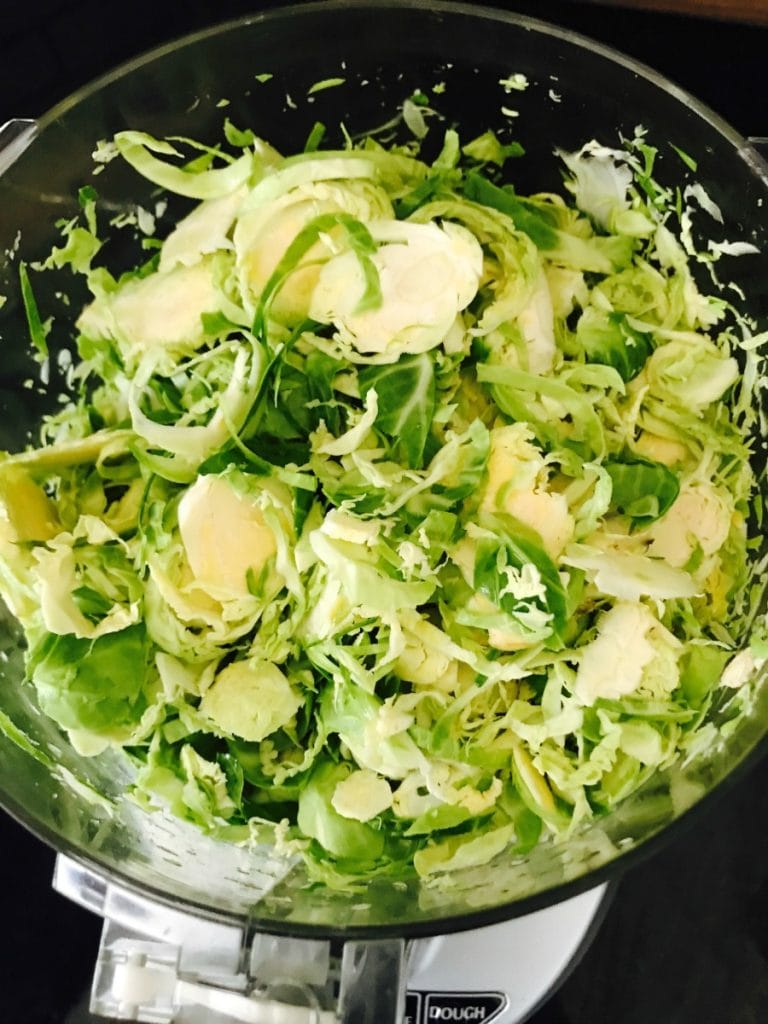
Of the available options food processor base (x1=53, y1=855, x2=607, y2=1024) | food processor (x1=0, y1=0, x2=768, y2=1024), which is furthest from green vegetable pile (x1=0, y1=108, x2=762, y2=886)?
food processor base (x1=53, y1=855, x2=607, y2=1024)

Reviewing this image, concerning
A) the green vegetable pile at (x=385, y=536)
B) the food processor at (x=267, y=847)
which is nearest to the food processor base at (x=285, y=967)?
the food processor at (x=267, y=847)

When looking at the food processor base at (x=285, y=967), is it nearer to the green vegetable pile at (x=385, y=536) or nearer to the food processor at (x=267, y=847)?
the food processor at (x=267, y=847)

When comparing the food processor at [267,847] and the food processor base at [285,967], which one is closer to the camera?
the food processor at [267,847]

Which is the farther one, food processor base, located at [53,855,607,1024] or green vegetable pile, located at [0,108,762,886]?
food processor base, located at [53,855,607,1024]

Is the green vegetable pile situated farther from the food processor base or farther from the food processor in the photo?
the food processor base

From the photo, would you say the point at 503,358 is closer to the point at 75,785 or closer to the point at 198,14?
the point at 75,785

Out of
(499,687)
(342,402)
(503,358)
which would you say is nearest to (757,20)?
(503,358)

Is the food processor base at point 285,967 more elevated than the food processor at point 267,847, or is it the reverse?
the food processor at point 267,847
